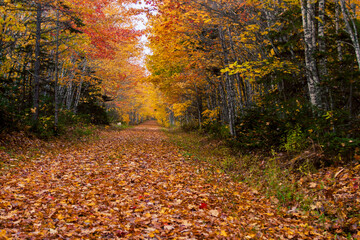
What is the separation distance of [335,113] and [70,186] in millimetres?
6812

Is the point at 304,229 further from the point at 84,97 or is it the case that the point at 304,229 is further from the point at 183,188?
the point at 84,97

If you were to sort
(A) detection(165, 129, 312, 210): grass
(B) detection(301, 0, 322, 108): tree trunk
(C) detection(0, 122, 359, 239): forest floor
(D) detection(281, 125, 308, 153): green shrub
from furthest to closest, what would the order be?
(D) detection(281, 125, 308, 153): green shrub
(B) detection(301, 0, 322, 108): tree trunk
(A) detection(165, 129, 312, 210): grass
(C) detection(0, 122, 359, 239): forest floor

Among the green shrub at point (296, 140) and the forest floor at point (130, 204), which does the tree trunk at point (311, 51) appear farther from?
the forest floor at point (130, 204)

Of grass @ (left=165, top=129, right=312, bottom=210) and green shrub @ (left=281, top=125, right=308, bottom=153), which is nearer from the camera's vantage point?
grass @ (left=165, top=129, right=312, bottom=210)

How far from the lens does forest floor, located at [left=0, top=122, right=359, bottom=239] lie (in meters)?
3.61

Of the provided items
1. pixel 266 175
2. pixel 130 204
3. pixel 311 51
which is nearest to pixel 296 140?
pixel 266 175

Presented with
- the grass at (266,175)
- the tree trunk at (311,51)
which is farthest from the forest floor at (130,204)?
the tree trunk at (311,51)

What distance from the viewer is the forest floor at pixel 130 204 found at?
361 cm

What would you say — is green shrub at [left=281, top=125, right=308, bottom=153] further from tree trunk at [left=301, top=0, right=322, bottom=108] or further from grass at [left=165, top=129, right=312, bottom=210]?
tree trunk at [left=301, top=0, right=322, bottom=108]

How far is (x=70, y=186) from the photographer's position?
5445mm

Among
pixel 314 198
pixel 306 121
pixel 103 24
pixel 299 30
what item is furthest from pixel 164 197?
pixel 103 24

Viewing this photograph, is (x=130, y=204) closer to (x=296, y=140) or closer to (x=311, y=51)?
(x=296, y=140)

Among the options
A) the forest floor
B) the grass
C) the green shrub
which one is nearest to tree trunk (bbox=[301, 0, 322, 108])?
the green shrub

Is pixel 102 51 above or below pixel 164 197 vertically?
above
